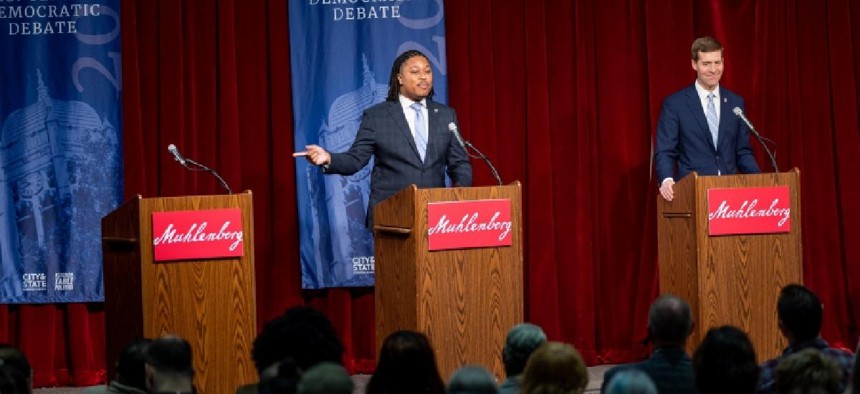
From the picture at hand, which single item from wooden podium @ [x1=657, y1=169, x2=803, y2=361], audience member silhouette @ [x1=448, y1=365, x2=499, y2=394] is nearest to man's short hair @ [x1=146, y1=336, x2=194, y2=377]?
audience member silhouette @ [x1=448, y1=365, x2=499, y2=394]

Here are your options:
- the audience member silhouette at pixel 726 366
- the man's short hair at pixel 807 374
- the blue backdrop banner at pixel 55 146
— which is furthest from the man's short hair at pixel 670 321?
the blue backdrop banner at pixel 55 146

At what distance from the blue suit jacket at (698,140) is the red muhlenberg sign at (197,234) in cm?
240

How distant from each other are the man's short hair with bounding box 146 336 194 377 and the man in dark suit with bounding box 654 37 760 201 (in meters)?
3.68

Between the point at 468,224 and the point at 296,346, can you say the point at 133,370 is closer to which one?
the point at 296,346

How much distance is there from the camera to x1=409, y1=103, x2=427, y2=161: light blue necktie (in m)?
6.68

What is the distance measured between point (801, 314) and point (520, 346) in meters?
1.02

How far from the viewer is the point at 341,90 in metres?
7.80

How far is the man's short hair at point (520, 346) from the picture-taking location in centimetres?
418

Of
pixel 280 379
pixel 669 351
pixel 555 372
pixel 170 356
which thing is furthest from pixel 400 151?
pixel 555 372

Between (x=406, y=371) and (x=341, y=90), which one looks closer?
(x=406, y=371)

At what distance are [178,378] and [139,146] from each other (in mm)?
4046

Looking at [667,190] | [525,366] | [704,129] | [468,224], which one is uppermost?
[704,129]

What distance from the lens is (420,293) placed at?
5.73 m

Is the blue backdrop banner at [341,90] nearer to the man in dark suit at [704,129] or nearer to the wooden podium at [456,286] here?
the man in dark suit at [704,129]
